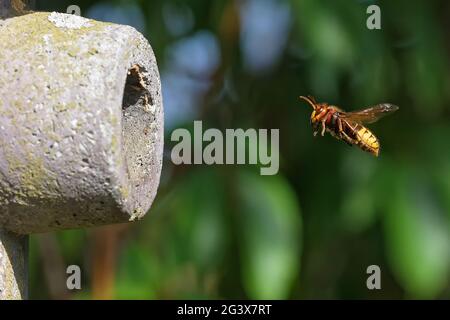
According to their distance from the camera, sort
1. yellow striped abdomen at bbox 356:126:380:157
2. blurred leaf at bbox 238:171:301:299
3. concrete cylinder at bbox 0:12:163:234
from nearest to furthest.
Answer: concrete cylinder at bbox 0:12:163:234 → yellow striped abdomen at bbox 356:126:380:157 → blurred leaf at bbox 238:171:301:299

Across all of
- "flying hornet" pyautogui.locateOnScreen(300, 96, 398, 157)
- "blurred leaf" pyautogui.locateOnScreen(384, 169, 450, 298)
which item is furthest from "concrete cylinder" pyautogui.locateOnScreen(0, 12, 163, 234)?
"blurred leaf" pyautogui.locateOnScreen(384, 169, 450, 298)

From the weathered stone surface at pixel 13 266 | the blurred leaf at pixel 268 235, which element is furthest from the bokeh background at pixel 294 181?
the weathered stone surface at pixel 13 266

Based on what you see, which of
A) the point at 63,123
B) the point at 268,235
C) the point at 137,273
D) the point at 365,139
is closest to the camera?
the point at 63,123

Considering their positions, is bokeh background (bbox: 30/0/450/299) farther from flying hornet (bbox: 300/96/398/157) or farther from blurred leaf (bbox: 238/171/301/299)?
flying hornet (bbox: 300/96/398/157)

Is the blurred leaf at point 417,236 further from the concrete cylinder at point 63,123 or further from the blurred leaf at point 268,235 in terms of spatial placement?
the concrete cylinder at point 63,123

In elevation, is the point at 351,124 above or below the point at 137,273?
above

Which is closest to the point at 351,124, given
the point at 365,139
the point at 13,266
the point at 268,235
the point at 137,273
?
the point at 365,139

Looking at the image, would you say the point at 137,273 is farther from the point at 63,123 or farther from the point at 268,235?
the point at 63,123
